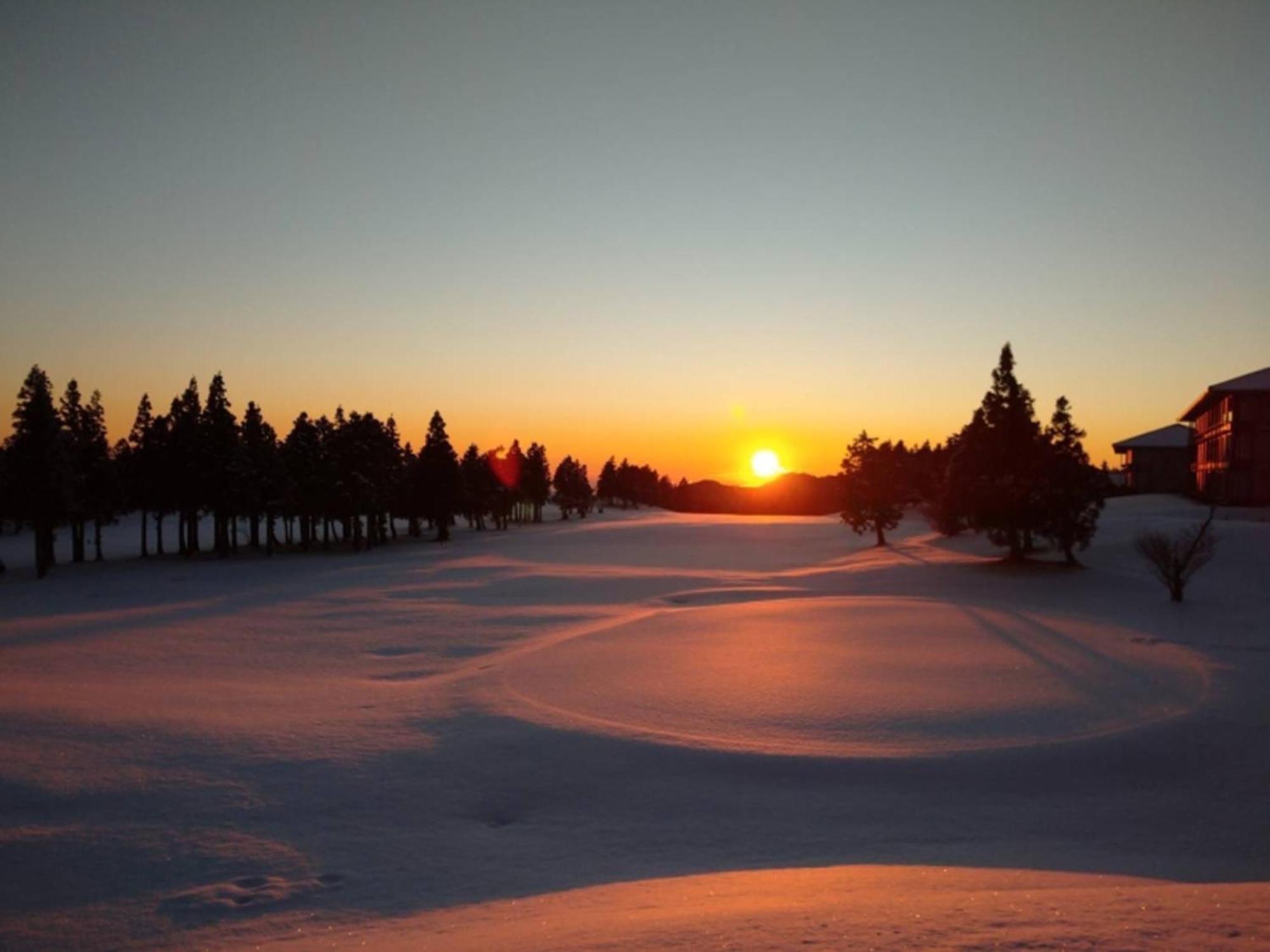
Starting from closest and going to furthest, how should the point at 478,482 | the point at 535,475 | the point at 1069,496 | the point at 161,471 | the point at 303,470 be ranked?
the point at 1069,496
the point at 161,471
the point at 303,470
the point at 478,482
the point at 535,475

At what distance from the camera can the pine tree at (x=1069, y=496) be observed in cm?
4188

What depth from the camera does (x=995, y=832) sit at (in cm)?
1197

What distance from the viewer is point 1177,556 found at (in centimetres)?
3297

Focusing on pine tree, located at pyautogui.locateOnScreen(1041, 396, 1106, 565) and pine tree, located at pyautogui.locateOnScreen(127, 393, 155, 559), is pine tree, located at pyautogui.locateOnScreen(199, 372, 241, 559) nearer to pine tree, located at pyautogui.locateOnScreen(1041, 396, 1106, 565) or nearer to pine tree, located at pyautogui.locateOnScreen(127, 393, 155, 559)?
pine tree, located at pyautogui.locateOnScreen(127, 393, 155, 559)

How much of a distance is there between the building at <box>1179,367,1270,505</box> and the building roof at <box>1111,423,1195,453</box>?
24433 millimetres

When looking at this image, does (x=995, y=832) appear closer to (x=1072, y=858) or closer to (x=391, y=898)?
(x=1072, y=858)

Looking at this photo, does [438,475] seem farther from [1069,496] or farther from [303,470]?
[1069,496]

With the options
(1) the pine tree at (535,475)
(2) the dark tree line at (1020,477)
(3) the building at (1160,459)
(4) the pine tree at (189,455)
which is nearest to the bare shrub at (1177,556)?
(2) the dark tree line at (1020,477)

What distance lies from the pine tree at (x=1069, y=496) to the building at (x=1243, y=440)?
26.3 m

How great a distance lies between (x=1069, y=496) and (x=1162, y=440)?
5786 cm

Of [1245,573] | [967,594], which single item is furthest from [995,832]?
[1245,573]

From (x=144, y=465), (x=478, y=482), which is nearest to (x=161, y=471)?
(x=144, y=465)

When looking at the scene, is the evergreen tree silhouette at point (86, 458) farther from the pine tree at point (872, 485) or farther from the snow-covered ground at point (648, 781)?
the pine tree at point (872, 485)

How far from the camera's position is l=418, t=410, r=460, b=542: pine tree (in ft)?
266
